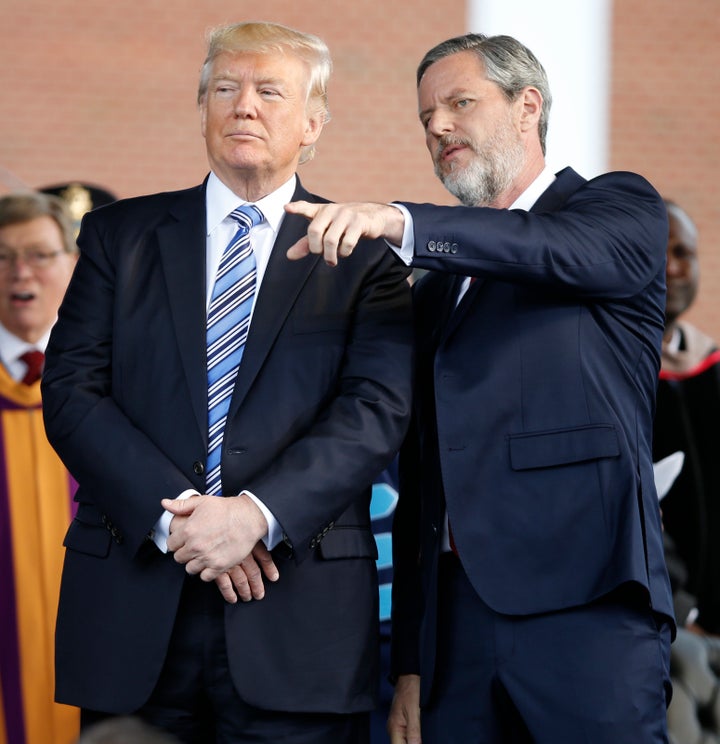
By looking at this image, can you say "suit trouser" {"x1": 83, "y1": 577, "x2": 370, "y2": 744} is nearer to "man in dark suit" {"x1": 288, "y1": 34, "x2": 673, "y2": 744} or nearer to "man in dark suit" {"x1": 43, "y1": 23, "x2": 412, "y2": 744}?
"man in dark suit" {"x1": 43, "y1": 23, "x2": 412, "y2": 744}

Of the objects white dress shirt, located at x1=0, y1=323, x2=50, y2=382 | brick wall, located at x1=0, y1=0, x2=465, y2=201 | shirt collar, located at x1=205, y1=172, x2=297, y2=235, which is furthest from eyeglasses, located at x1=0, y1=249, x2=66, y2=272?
brick wall, located at x1=0, y1=0, x2=465, y2=201

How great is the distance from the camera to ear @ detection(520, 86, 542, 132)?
2.85 metres

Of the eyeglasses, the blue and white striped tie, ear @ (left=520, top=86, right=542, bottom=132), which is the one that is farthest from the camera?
the eyeglasses

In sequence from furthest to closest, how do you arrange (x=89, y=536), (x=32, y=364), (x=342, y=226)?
(x=32, y=364) < (x=89, y=536) < (x=342, y=226)

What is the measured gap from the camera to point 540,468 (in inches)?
98.0

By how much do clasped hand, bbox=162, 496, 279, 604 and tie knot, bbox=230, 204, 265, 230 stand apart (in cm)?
57

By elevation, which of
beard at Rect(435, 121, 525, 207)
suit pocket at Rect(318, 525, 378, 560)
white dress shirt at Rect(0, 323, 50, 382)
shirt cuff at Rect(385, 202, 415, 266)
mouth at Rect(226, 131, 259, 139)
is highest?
mouth at Rect(226, 131, 259, 139)

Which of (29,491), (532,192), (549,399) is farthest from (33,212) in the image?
(549,399)

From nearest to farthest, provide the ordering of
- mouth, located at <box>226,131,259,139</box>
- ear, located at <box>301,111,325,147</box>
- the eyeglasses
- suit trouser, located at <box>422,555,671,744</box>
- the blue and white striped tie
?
1. suit trouser, located at <box>422,555,671,744</box>
2. the blue and white striped tie
3. mouth, located at <box>226,131,259,139</box>
4. ear, located at <box>301,111,325,147</box>
5. the eyeglasses

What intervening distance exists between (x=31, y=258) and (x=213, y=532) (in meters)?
2.30

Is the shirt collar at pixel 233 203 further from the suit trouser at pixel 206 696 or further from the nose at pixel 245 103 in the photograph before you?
the suit trouser at pixel 206 696

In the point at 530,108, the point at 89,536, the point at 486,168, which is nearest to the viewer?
the point at 89,536

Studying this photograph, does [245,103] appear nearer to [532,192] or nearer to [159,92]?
[532,192]

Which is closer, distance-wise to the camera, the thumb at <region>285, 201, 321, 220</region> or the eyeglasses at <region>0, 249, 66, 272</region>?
the thumb at <region>285, 201, 321, 220</region>
